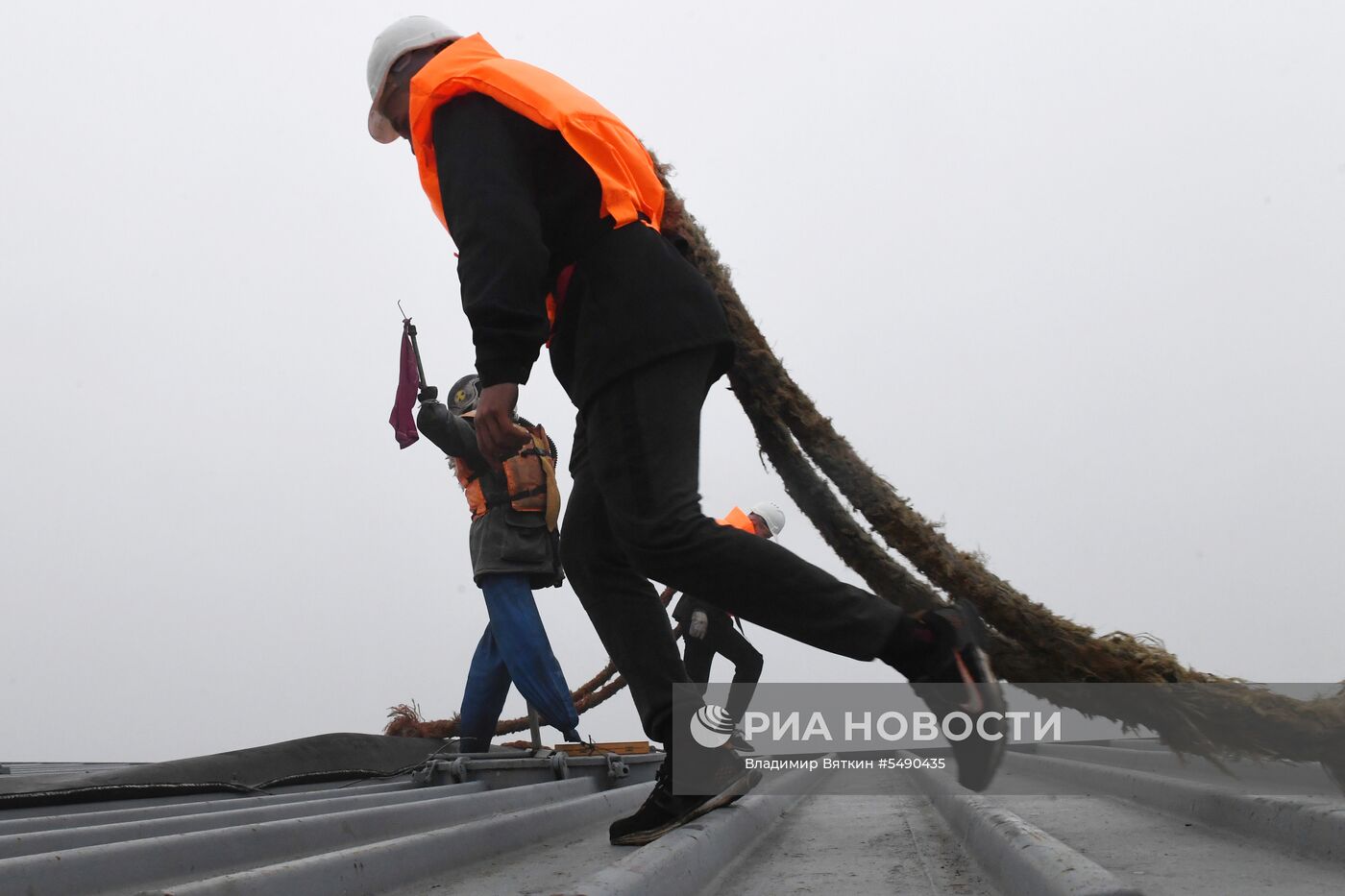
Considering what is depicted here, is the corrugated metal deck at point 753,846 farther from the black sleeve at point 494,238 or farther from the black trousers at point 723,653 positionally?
the black trousers at point 723,653

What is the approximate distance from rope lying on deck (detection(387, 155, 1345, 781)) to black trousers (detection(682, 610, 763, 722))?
323 cm

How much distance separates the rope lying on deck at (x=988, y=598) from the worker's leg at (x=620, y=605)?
31 centimetres

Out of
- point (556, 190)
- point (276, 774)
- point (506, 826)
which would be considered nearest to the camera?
point (506, 826)

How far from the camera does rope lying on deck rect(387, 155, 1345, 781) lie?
1328 millimetres

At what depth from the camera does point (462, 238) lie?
1368mm

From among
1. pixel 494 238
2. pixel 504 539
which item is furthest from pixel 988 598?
pixel 504 539

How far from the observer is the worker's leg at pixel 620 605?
1509mm

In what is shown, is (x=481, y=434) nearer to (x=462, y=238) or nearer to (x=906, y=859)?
(x=462, y=238)

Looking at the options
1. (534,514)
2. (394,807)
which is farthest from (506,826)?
(534,514)

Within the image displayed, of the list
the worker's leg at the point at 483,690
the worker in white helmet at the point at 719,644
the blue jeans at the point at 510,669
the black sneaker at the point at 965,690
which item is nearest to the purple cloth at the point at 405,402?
the blue jeans at the point at 510,669

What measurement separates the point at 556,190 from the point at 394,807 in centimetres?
87

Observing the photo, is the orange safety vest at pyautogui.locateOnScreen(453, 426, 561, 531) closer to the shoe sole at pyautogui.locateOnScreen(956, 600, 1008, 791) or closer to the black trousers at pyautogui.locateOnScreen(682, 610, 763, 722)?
the black trousers at pyautogui.locateOnScreen(682, 610, 763, 722)

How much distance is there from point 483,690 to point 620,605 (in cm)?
239

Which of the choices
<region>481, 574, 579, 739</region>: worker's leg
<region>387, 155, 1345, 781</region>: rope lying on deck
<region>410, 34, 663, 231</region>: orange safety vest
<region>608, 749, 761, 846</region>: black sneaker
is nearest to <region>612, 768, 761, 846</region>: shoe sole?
<region>608, 749, 761, 846</region>: black sneaker
